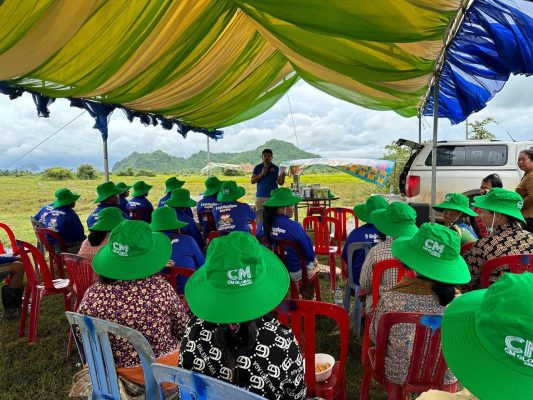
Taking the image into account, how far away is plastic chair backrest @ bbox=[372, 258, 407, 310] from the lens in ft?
8.30

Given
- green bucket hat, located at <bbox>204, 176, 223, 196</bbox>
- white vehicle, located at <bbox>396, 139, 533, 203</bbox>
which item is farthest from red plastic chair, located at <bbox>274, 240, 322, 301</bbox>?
white vehicle, located at <bbox>396, 139, 533, 203</bbox>

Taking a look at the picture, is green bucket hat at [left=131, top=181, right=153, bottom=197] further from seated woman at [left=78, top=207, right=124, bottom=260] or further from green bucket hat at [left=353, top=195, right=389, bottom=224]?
green bucket hat at [left=353, top=195, right=389, bottom=224]

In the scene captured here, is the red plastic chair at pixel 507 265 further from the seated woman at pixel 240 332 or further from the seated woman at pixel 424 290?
the seated woman at pixel 240 332

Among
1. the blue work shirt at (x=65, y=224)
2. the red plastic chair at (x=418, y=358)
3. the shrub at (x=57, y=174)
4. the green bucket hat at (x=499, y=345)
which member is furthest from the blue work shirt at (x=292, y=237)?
the shrub at (x=57, y=174)

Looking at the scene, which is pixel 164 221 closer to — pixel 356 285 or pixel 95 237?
pixel 95 237

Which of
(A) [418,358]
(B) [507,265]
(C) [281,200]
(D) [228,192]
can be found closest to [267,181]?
(D) [228,192]

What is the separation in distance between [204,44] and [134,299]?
139 inches

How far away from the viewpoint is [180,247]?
3092 millimetres

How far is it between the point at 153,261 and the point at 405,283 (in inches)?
53.0

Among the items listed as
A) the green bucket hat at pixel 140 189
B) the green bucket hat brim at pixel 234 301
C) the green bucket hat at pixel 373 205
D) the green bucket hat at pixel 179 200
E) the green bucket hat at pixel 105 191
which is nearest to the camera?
the green bucket hat brim at pixel 234 301

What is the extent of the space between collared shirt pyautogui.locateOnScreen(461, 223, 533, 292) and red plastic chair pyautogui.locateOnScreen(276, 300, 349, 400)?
1.44m

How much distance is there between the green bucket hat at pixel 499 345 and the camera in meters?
0.87

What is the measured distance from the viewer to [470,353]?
100 centimetres

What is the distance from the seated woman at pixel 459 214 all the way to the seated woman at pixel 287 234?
1.32 metres
